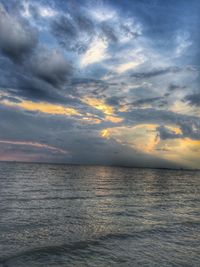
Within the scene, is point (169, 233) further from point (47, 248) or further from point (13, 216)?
point (13, 216)

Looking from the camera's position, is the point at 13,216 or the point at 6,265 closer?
the point at 6,265

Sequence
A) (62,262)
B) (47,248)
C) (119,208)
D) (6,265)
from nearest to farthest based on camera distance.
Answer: (6,265) < (62,262) < (47,248) < (119,208)

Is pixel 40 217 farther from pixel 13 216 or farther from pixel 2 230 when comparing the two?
pixel 2 230

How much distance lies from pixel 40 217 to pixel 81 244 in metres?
9.72

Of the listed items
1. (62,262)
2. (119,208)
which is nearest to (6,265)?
(62,262)

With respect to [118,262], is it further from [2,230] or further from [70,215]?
[70,215]

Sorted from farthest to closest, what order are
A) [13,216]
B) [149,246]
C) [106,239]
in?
[13,216] < [106,239] < [149,246]

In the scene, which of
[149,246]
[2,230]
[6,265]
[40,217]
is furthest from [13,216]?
[149,246]

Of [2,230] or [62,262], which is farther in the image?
[2,230]

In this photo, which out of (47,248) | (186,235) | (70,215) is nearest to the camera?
(47,248)

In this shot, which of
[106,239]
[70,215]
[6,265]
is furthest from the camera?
[70,215]

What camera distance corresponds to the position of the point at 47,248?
1803cm

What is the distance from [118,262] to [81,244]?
13.7ft

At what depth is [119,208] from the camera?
115 feet
